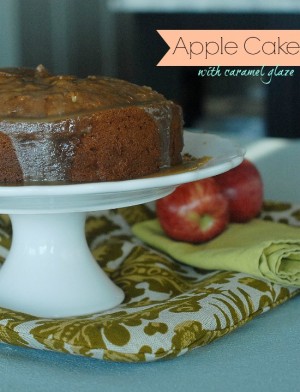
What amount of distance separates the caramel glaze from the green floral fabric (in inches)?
5.9

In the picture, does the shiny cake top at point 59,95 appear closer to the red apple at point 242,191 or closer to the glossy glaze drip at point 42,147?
the glossy glaze drip at point 42,147

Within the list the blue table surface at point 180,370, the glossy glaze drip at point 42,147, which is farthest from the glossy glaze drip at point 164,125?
the blue table surface at point 180,370

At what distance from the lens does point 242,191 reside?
3.88ft

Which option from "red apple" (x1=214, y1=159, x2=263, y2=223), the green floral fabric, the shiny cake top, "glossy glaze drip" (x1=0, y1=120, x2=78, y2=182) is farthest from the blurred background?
"glossy glaze drip" (x1=0, y1=120, x2=78, y2=182)

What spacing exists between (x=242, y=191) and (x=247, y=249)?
0.76 feet

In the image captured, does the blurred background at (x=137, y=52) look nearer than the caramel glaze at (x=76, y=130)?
No

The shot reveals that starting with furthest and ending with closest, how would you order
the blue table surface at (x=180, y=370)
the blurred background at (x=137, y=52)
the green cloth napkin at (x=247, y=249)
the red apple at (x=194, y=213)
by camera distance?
1. the blurred background at (x=137, y=52)
2. the red apple at (x=194, y=213)
3. the green cloth napkin at (x=247, y=249)
4. the blue table surface at (x=180, y=370)

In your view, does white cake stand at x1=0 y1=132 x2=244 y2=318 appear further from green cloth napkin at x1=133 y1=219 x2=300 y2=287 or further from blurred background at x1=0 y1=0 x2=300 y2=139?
blurred background at x1=0 y1=0 x2=300 y2=139

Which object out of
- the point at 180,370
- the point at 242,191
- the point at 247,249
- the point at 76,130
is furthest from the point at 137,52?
the point at 180,370

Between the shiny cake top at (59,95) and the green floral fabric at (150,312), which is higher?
the shiny cake top at (59,95)

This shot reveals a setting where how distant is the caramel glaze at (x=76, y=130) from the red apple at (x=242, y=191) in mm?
297

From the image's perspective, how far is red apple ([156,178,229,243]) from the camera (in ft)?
3.66

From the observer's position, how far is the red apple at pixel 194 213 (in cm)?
111

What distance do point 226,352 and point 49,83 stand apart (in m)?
0.36
